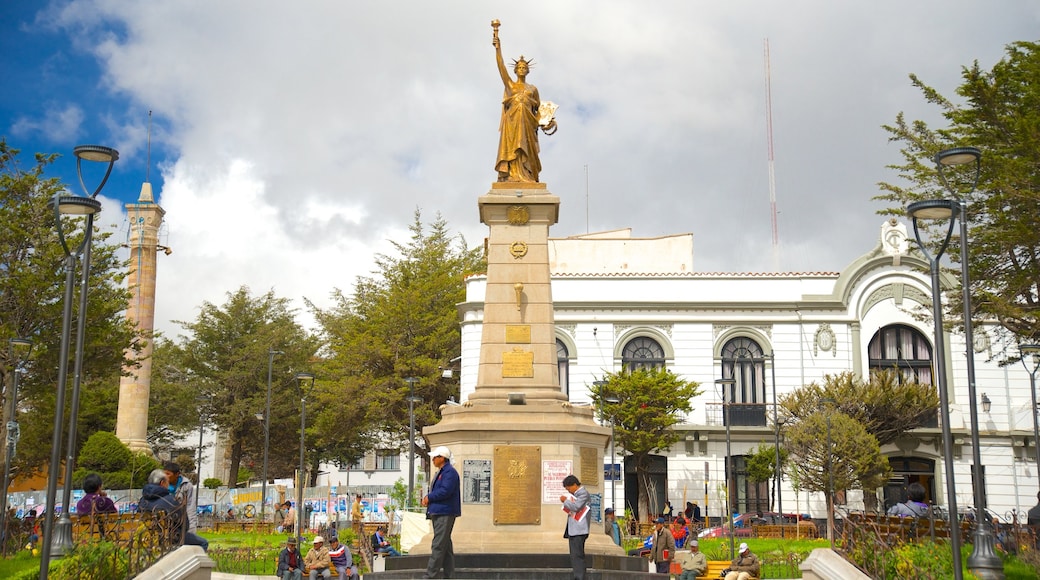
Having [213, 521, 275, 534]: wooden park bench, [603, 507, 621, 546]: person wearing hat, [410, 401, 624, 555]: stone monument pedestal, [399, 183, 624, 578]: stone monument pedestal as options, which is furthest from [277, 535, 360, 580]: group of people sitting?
[213, 521, 275, 534]: wooden park bench

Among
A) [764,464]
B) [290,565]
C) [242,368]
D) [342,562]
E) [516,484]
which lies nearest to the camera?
[516,484]

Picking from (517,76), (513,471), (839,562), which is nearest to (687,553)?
(513,471)

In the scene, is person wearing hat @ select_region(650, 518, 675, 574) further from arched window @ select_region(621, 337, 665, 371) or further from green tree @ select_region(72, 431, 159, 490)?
green tree @ select_region(72, 431, 159, 490)

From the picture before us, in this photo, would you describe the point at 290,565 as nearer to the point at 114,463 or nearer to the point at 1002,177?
the point at 1002,177

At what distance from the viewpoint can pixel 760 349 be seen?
1713 inches

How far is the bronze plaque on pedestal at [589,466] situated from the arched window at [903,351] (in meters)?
27.0

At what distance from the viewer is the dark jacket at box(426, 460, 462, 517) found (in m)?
13.7

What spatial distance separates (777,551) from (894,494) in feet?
60.1

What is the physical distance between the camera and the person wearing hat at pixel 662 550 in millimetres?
20703

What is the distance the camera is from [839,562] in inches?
562

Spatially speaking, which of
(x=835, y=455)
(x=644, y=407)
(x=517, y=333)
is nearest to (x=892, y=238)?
(x=835, y=455)

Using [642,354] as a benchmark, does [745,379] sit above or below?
below

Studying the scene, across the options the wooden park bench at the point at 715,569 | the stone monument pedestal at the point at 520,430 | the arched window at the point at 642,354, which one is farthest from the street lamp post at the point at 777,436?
the stone monument pedestal at the point at 520,430

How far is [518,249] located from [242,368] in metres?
41.1
